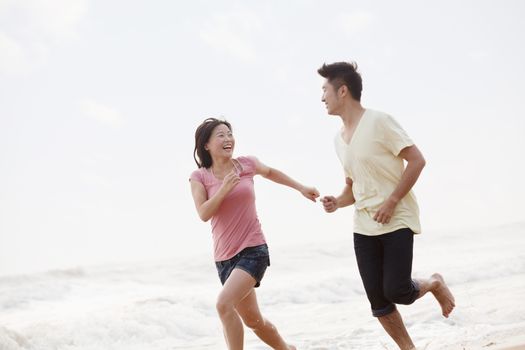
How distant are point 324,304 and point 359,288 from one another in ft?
6.35

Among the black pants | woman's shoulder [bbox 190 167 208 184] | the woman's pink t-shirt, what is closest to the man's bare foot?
the black pants

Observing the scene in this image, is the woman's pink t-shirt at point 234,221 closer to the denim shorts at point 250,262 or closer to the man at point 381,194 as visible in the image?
the denim shorts at point 250,262

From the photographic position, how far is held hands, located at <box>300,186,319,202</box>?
5379 millimetres

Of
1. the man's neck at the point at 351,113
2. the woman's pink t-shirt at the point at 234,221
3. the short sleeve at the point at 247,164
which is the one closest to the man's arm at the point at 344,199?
the man's neck at the point at 351,113

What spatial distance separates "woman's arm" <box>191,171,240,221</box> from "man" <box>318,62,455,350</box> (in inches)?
30.9

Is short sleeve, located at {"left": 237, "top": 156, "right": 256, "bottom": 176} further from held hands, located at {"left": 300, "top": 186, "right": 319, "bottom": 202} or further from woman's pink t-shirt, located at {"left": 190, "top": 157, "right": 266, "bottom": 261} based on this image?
held hands, located at {"left": 300, "top": 186, "right": 319, "bottom": 202}

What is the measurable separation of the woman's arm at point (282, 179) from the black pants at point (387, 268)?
2.54 feet

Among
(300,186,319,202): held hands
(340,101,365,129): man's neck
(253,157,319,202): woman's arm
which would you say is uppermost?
(340,101,365,129): man's neck

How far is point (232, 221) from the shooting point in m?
4.99

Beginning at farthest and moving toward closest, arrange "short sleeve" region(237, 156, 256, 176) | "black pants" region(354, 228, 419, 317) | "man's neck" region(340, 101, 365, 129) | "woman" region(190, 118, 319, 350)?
"short sleeve" region(237, 156, 256, 176)
"woman" region(190, 118, 319, 350)
"man's neck" region(340, 101, 365, 129)
"black pants" region(354, 228, 419, 317)

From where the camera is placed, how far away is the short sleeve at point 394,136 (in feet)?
14.5

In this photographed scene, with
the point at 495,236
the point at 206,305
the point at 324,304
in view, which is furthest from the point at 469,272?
the point at 495,236

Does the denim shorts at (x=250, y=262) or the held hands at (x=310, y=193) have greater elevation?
the held hands at (x=310, y=193)

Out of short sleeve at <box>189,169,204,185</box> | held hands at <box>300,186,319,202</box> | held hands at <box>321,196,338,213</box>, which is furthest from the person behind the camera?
held hands at <box>300,186,319,202</box>
